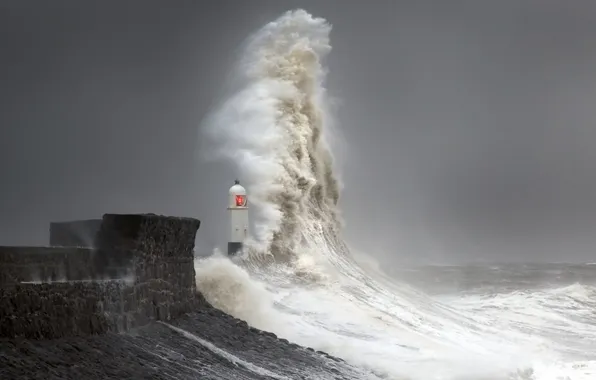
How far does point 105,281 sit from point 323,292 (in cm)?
839

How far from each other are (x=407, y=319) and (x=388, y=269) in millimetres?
11900

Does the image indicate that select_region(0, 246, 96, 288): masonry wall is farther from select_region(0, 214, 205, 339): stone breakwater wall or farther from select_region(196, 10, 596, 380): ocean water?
select_region(196, 10, 596, 380): ocean water

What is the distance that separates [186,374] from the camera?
8367 mm

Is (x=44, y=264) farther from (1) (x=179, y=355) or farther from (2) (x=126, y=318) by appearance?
(1) (x=179, y=355)

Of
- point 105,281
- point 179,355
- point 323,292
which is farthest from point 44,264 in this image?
point 323,292

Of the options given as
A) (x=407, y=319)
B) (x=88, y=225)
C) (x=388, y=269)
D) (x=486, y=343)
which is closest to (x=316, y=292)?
(x=407, y=319)

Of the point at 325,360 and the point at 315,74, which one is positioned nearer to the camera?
the point at 325,360

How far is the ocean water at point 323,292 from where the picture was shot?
12.8 meters

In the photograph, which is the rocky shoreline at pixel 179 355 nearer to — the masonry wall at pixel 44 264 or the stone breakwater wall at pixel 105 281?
the stone breakwater wall at pixel 105 281

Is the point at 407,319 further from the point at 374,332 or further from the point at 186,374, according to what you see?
the point at 186,374

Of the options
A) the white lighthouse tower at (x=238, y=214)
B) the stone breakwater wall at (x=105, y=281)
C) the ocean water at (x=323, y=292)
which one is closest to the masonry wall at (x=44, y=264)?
the stone breakwater wall at (x=105, y=281)

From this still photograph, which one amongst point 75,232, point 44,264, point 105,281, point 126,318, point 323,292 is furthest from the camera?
point 323,292

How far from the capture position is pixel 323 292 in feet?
54.1

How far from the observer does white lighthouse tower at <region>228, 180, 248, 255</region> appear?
60.6 feet
